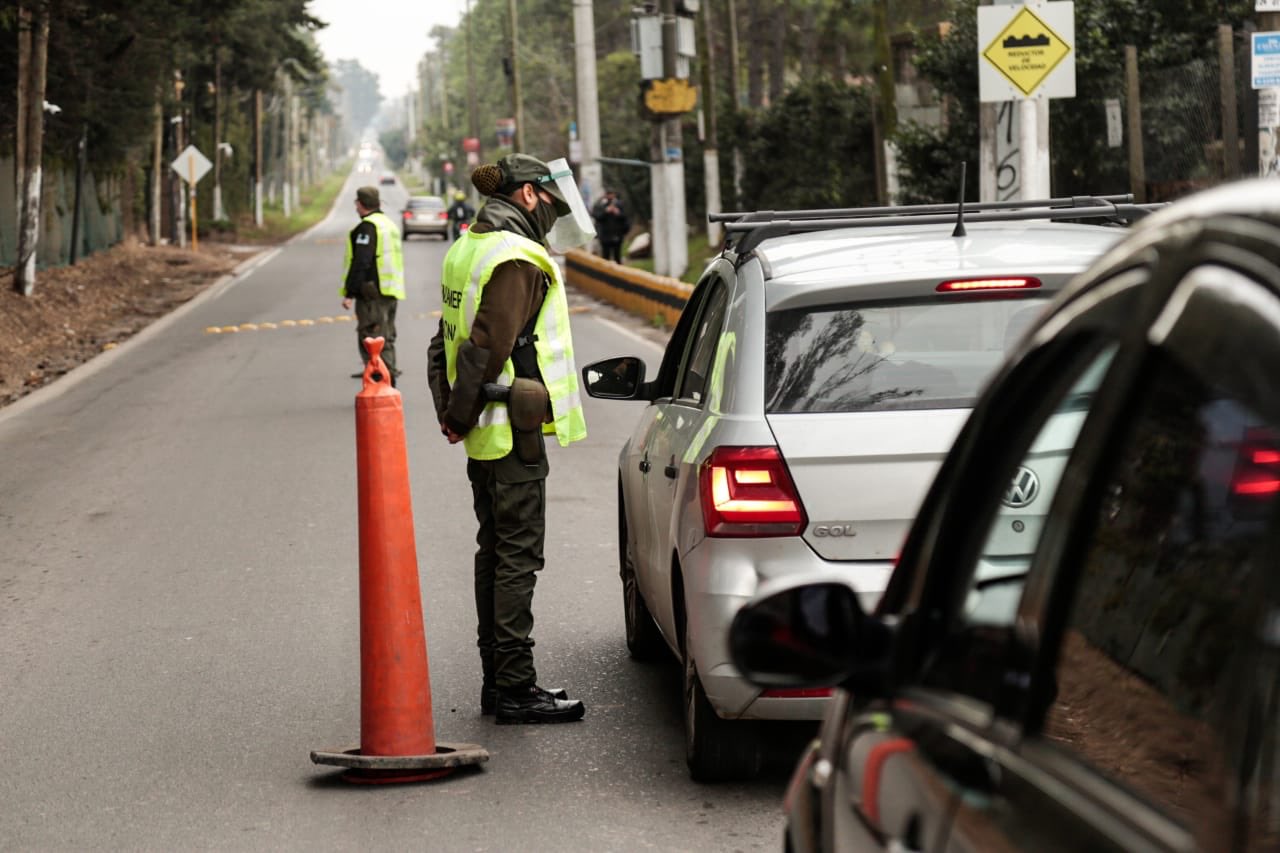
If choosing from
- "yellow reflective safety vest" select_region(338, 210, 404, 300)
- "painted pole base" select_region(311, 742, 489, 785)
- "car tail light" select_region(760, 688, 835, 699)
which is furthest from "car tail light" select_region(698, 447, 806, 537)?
"yellow reflective safety vest" select_region(338, 210, 404, 300)

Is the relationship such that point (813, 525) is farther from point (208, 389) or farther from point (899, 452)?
point (208, 389)

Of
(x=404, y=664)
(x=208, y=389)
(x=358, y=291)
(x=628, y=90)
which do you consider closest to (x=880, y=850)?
(x=404, y=664)

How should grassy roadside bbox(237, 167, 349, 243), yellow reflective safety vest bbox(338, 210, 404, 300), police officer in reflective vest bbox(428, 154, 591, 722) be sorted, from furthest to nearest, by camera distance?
grassy roadside bbox(237, 167, 349, 243) < yellow reflective safety vest bbox(338, 210, 404, 300) < police officer in reflective vest bbox(428, 154, 591, 722)

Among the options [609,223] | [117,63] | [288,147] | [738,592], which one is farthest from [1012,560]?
[288,147]

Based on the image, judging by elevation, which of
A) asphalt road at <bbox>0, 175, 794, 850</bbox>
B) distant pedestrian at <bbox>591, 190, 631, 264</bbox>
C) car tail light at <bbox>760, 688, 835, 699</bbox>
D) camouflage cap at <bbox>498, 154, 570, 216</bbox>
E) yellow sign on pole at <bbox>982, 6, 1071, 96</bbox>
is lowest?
asphalt road at <bbox>0, 175, 794, 850</bbox>

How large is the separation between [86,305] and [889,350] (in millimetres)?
27862

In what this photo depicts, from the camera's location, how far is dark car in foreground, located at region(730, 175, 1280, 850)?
1760mm

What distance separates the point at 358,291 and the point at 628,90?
55.8m

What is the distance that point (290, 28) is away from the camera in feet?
214

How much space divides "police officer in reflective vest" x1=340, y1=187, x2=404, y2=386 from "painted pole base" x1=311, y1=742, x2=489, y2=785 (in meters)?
11.3

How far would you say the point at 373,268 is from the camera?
17.6 m

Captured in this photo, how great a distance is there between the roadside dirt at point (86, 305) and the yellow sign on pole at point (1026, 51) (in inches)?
396

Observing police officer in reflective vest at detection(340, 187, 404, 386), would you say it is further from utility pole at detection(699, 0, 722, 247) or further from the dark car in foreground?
utility pole at detection(699, 0, 722, 247)

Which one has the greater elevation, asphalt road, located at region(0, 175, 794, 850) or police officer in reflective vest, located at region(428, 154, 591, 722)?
police officer in reflective vest, located at region(428, 154, 591, 722)
